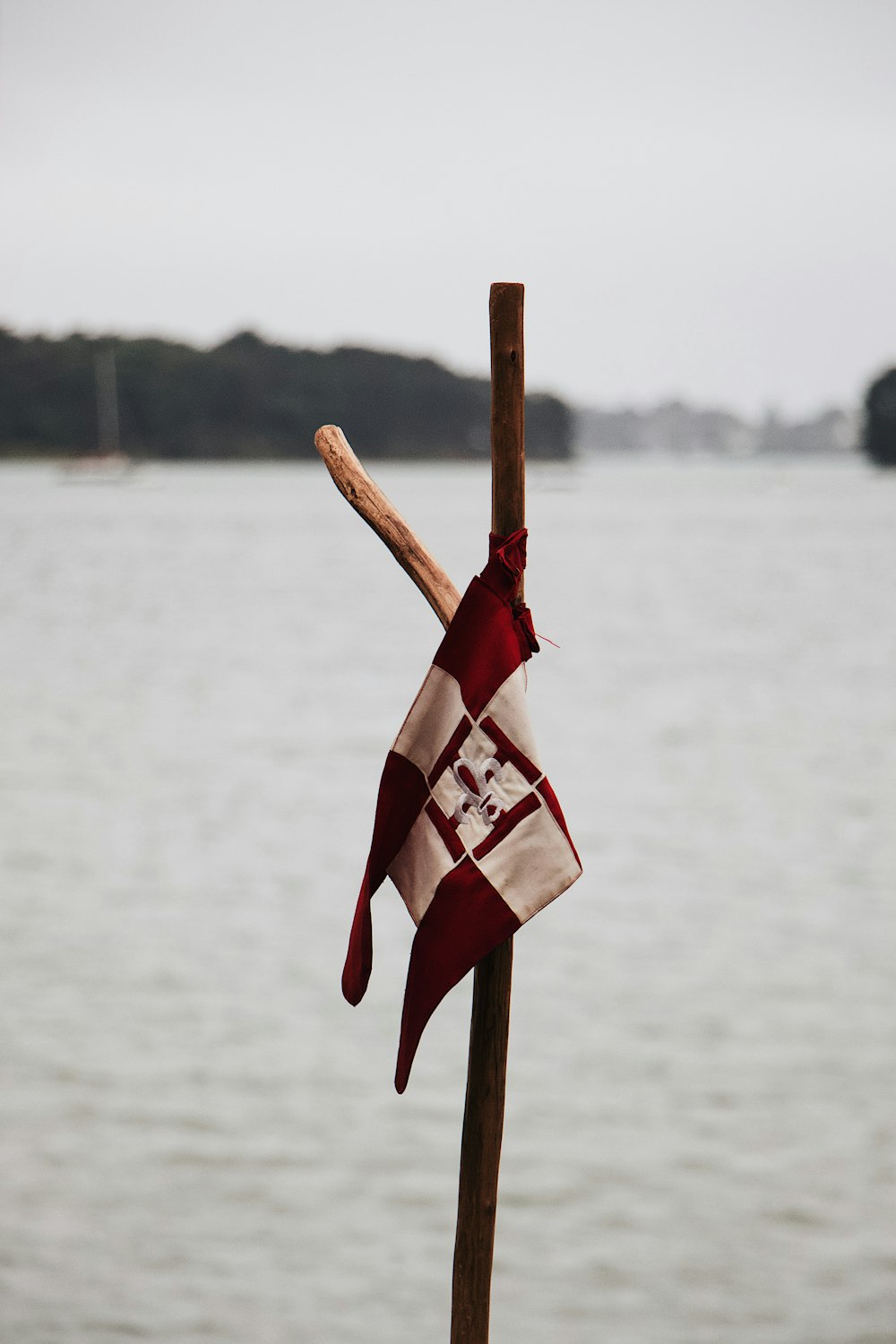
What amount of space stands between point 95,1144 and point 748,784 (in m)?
6.89

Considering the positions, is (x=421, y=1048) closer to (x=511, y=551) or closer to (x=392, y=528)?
(x=392, y=528)

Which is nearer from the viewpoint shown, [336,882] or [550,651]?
[336,882]

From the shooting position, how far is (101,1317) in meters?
3.98

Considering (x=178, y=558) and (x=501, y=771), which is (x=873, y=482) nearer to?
(x=178, y=558)

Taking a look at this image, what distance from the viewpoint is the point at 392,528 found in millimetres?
2213

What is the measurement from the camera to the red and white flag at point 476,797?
210 centimetres

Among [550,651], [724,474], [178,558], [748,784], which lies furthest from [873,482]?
[748,784]

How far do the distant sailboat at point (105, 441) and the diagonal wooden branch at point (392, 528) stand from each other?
69430 millimetres

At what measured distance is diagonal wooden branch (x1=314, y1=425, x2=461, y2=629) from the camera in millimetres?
2209

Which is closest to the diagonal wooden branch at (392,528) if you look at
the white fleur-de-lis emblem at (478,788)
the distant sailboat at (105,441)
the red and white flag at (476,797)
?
the red and white flag at (476,797)

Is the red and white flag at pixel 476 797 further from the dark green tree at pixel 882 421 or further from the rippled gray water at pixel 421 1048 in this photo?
the dark green tree at pixel 882 421

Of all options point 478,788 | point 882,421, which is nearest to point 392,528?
point 478,788

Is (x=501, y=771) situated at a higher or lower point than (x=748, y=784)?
higher

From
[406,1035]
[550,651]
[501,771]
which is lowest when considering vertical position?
[550,651]
